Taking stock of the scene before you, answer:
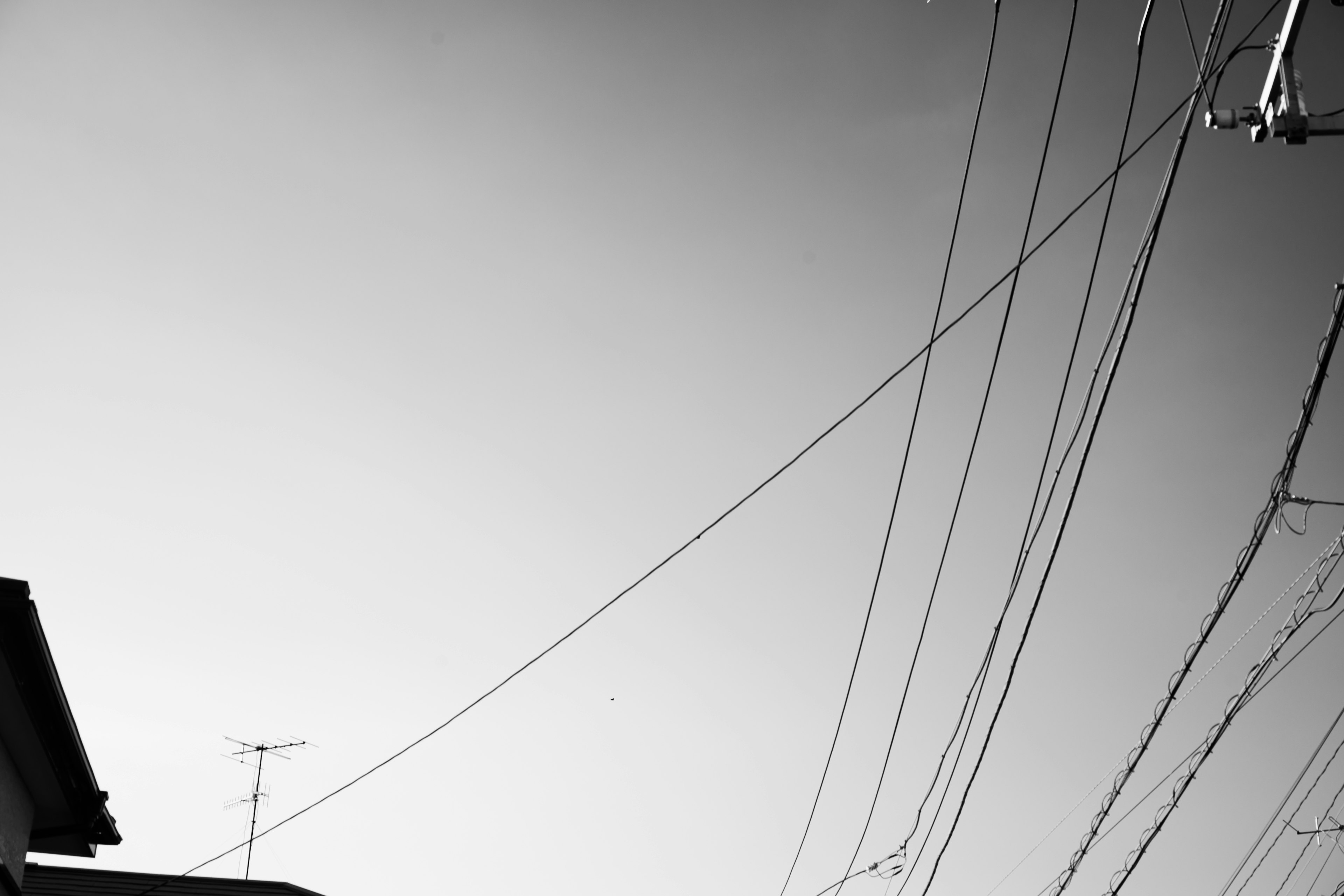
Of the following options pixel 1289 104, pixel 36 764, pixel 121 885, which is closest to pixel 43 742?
pixel 36 764

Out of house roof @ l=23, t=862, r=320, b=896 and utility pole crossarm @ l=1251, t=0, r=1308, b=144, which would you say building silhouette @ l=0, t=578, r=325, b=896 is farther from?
utility pole crossarm @ l=1251, t=0, r=1308, b=144

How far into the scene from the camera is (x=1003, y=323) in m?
6.74

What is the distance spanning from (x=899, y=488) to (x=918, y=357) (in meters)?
1.20

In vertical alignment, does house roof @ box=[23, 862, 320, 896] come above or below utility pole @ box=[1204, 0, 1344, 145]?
above

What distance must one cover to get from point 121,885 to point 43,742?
5927mm

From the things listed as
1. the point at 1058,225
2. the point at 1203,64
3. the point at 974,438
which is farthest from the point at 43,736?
the point at 1203,64

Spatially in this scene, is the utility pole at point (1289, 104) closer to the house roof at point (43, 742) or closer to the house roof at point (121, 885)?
the house roof at point (43, 742)

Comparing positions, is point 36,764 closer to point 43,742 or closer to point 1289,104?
point 43,742

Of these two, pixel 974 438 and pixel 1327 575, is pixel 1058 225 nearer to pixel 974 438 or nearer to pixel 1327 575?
pixel 974 438

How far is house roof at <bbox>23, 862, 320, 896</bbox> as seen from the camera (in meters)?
12.3

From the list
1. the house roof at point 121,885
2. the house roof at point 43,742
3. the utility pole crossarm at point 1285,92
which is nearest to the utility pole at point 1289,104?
the utility pole crossarm at point 1285,92

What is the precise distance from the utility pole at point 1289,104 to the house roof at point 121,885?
13619 mm

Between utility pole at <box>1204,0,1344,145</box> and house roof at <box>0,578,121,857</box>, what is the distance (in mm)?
8812

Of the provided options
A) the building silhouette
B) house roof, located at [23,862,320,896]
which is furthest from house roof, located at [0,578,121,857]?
house roof, located at [23,862,320,896]
